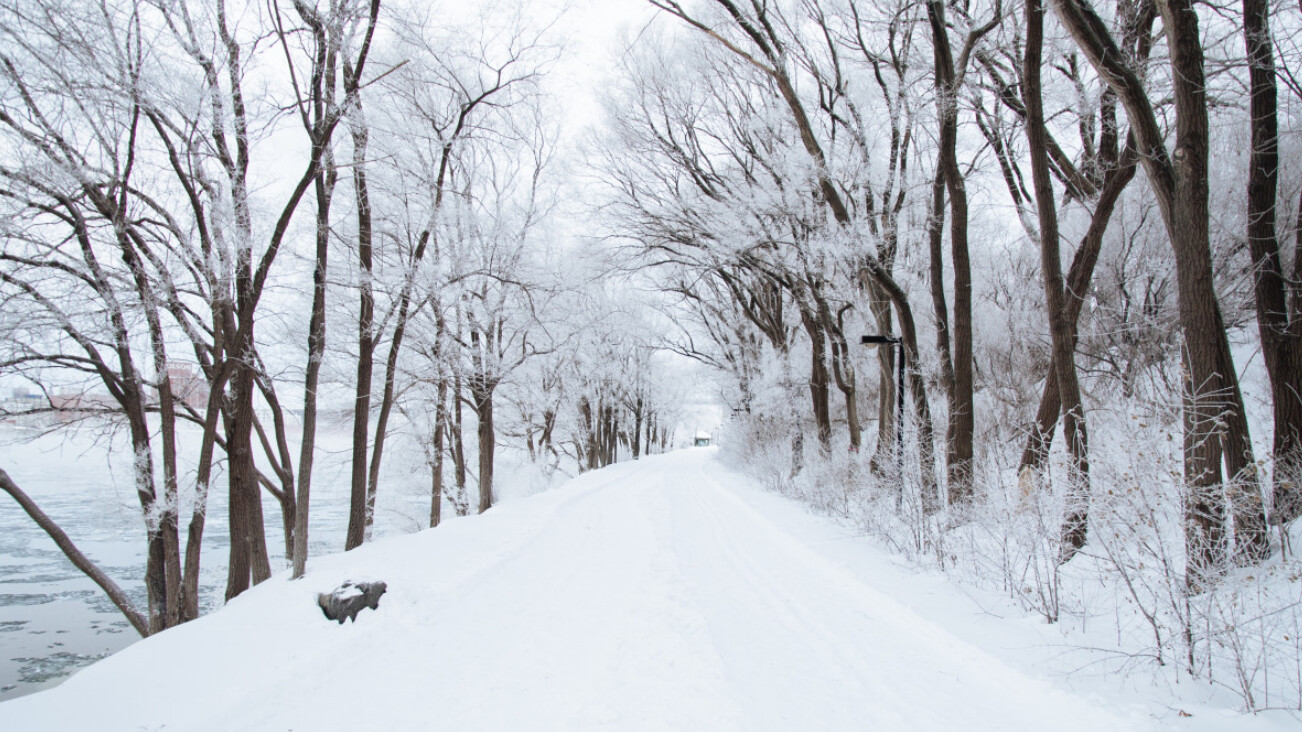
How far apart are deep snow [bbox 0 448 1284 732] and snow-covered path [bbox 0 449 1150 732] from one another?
0.05 ft

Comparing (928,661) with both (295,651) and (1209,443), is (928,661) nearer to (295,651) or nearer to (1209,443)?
(1209,443)

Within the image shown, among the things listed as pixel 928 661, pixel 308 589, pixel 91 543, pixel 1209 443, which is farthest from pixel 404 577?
pixel 91 543

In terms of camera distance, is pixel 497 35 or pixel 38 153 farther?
pixel 497 35

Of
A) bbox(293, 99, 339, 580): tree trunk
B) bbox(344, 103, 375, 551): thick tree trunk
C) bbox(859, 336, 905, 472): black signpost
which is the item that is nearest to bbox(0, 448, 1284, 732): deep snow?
bbox(293, 99, 339, 580): tree trunk

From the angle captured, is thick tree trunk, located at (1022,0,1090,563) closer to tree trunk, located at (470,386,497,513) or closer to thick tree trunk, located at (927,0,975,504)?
thick tree trunk, located at (927,0,975,504)

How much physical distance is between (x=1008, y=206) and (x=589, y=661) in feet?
35.3

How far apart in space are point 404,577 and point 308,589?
88cm

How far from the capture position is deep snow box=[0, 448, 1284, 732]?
3418 millimetres

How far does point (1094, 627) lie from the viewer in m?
4.14

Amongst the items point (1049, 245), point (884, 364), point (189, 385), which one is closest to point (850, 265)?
point (884, 364)

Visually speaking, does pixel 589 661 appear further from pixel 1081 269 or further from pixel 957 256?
pixel 957 256

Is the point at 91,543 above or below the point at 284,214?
below

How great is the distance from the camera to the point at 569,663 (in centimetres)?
422

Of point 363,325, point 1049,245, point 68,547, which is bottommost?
point 68,547
